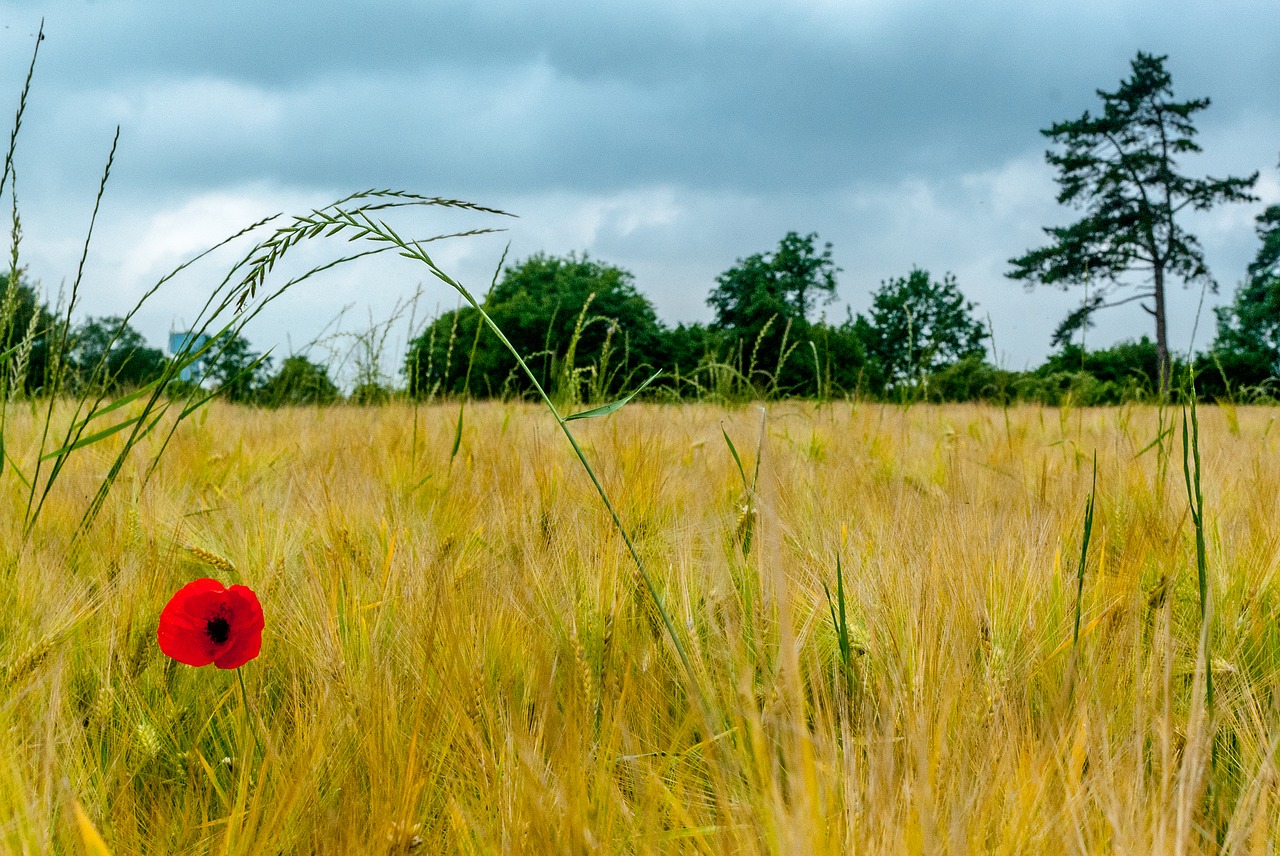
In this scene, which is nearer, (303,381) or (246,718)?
(246,718)

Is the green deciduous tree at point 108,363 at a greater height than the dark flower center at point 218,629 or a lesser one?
greater

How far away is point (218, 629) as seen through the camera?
73 centimetres

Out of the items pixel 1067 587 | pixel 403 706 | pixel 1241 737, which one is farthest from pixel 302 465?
pixel 1241 737

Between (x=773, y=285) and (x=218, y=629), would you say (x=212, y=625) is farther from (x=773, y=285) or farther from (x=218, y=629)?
(x=773, y=285)

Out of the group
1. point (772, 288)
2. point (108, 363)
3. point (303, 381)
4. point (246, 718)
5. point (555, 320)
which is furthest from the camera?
point (772, 288)

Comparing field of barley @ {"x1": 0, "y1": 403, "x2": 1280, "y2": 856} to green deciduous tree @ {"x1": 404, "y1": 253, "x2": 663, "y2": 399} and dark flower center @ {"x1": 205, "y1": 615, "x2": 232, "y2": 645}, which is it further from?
green deciduous tree @ {"x1": 404, "y1": 253, "x2": 663, "y2": 399}

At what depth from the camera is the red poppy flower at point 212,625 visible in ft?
2.33

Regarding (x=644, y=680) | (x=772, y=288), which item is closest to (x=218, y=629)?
(x=644, y=680)

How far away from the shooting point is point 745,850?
1.63ft

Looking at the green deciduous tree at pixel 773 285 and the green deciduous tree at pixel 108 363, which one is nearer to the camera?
the green deciduous tree at pixel 108 363

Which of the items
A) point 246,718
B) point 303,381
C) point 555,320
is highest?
point 555,320

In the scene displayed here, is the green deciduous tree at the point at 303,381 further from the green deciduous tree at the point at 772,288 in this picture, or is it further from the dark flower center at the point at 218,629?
the green deciduous tree at the point at 772,288

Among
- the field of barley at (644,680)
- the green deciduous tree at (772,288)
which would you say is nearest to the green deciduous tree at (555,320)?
the green deciduous tree at (772,288)

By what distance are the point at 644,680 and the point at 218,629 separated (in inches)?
15.3
